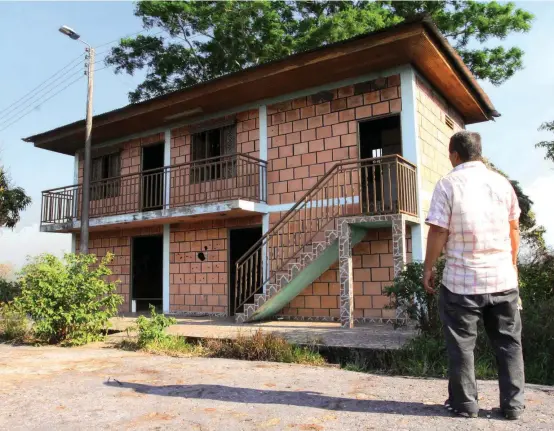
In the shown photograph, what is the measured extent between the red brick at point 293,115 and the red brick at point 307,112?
Answer: 99 mm

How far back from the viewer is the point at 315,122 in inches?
392

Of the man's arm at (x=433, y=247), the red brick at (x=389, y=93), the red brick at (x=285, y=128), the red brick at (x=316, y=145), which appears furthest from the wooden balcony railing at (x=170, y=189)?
the man's arm at (x=433, y=247)

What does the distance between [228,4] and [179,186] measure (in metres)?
9.60

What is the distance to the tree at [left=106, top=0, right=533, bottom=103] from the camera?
17125mm

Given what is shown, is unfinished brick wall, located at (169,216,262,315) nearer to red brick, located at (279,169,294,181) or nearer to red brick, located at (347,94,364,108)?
red brick, located at (279,169,294,181)

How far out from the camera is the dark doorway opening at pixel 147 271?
13.1m

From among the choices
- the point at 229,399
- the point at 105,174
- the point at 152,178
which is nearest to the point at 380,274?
the point at 229,399

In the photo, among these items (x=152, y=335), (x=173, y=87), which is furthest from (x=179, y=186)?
(x=173, y=87)

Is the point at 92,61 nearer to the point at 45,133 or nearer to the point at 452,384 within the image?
the point at 45,133

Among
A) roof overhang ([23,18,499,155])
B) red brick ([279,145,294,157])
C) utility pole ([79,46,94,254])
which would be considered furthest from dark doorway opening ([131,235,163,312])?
red brick ([279,145,294,157])

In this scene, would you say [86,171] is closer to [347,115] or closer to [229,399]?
[347,115]

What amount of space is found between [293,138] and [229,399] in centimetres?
725

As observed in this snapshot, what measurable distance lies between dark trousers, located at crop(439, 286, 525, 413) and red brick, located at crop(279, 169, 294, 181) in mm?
Result: 7223

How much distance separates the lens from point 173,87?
2086 cm
